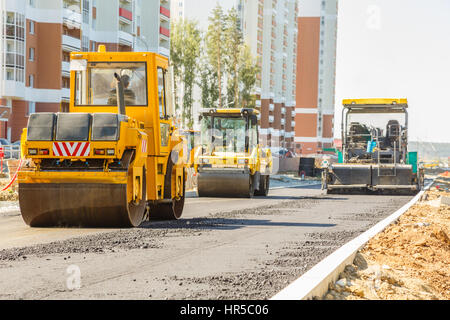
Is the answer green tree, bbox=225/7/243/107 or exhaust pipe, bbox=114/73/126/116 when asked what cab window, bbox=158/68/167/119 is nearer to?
exhaust pipe, bbox=114/73/126/116

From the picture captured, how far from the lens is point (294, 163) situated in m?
61.0

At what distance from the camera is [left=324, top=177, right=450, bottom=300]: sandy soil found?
721 centimetres

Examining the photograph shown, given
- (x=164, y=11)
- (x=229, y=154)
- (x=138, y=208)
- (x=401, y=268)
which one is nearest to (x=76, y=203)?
(x=138, y=208)

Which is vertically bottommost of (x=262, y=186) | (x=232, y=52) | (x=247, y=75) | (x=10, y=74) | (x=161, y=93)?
(x=262, y=186)

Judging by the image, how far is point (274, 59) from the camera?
404 feet

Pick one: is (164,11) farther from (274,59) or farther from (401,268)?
(401,268)

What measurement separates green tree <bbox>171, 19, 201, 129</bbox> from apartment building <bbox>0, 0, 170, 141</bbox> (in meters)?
5.28

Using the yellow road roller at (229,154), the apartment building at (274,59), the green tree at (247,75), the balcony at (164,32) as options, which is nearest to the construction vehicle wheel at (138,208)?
the yellow road roller at (229,154)

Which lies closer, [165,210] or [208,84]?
[165,210]

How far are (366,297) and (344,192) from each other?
20606 mm

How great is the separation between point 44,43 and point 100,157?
47.0 metres

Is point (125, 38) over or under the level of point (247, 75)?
over
